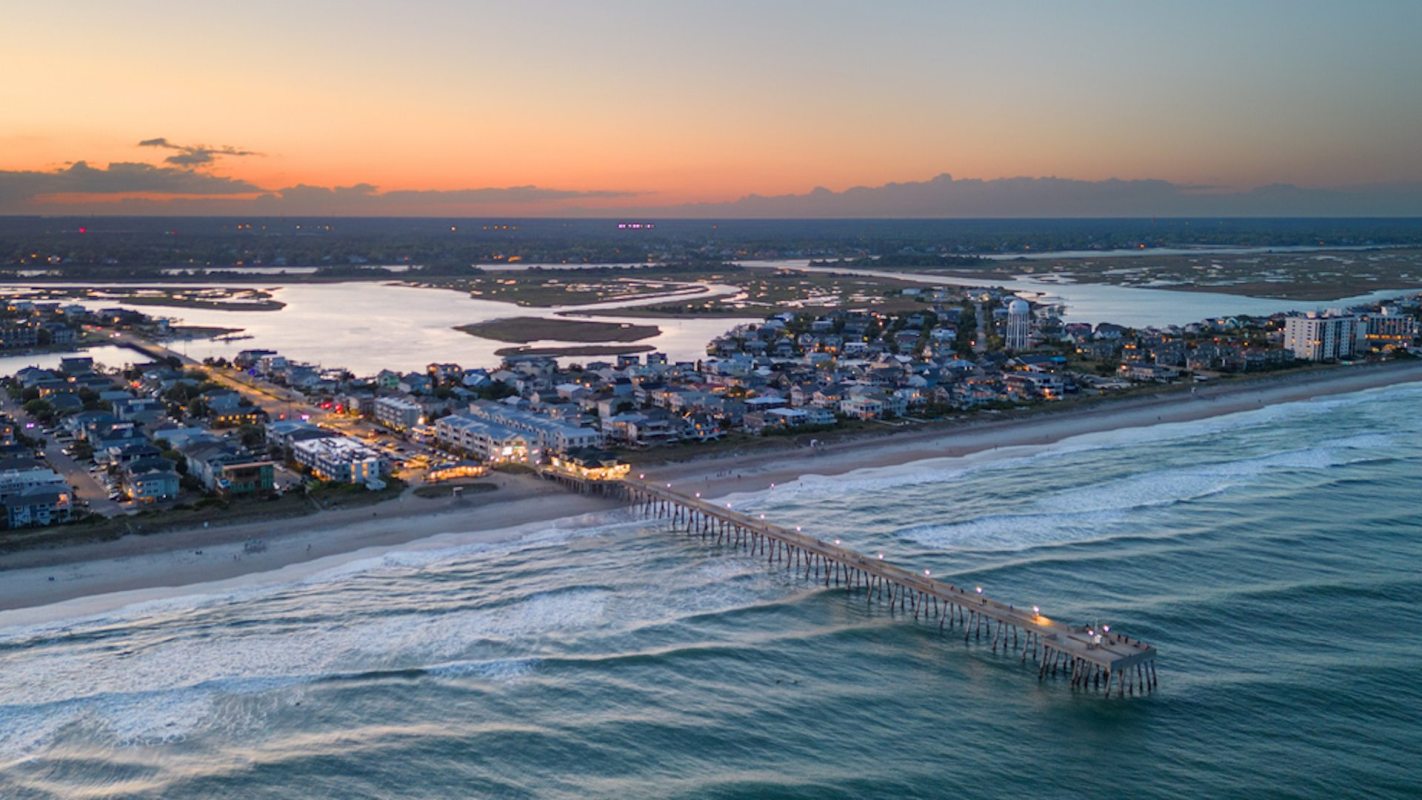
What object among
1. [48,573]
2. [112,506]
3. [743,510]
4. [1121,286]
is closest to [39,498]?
[112,506]

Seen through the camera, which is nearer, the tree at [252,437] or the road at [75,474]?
the road at [75,474]

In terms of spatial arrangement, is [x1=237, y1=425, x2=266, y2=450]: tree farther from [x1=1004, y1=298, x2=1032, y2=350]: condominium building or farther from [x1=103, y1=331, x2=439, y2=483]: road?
[x1=1004, y1=298, x2=1032, y2=350]: condominium building

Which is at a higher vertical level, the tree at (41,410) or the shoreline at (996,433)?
the tree at (41,410)

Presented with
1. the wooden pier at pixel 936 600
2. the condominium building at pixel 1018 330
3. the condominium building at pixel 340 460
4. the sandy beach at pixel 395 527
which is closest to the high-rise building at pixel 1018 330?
the condominium building at pixel 1018 330

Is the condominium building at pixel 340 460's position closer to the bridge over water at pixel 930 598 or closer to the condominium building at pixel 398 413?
the condominium building at pixel 398 413

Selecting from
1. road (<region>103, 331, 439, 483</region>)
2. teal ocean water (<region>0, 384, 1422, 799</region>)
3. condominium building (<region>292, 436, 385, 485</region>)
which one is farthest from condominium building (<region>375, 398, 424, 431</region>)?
teal ocean water (<region>0, 384, 1422, 799</region>)

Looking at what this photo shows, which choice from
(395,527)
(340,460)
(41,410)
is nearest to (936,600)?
(395,527)
